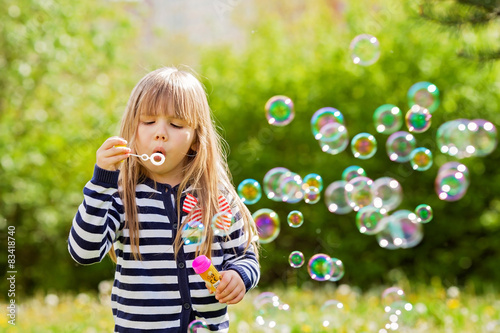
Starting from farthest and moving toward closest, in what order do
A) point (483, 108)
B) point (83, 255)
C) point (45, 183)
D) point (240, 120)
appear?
1. point (45, 183)
2. point (240, 120)
3. point (483, 108)
4. point (83, 255)

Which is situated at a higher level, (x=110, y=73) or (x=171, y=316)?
(x=110, y=73)

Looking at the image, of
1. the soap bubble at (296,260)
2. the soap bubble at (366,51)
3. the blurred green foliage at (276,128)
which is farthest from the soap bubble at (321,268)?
the blurred green foliage at (276,128)

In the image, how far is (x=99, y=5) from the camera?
850 centimetres

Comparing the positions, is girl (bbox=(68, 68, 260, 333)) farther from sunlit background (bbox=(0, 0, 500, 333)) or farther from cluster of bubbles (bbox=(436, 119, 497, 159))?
sunlit background (bbox=(0, 0, 500, 333))

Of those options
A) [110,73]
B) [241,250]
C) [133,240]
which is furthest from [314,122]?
[110,73]

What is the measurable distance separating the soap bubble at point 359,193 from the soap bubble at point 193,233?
126cm

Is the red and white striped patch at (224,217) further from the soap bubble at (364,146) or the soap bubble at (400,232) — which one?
the soap bubble at (364,146)

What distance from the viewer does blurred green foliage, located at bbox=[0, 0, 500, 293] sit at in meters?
6.83

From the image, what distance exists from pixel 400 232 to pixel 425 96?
99 cm

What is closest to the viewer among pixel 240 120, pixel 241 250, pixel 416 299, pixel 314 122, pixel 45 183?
pixel 241 250

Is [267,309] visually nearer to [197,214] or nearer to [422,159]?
[197,214]

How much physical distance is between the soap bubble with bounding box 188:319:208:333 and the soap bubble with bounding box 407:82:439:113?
7.04 feet

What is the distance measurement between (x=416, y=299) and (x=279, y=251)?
228 cm

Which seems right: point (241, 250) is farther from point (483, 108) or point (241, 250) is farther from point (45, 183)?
point (45, 183)
